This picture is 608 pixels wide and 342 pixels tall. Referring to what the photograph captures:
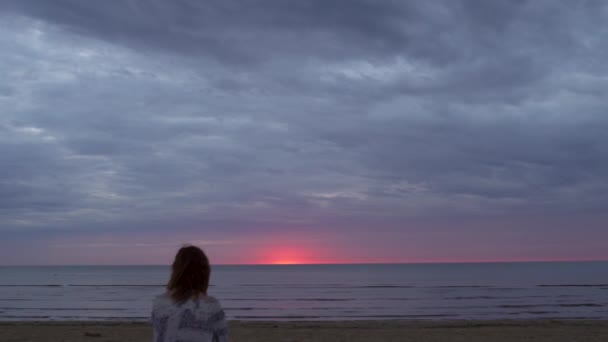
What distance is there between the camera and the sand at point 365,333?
1980 cm

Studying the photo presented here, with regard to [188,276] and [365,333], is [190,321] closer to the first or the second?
[188,276]

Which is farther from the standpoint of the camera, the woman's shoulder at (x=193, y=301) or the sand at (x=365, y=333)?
the sand at (x=365, y=333)

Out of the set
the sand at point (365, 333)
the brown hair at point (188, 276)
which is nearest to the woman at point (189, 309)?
the brown hair at point (188, 276)

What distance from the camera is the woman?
13.1 feet

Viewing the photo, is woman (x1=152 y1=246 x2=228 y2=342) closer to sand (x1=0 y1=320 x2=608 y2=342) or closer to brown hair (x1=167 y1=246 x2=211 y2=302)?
brown hair (x1=167 y1=246 x2=211 y2=302)

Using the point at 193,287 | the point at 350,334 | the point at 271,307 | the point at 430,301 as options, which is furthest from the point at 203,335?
the point at 430,301

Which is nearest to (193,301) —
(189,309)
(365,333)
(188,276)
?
(189,309)

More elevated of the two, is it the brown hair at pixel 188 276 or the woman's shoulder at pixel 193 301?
the brown hair at pixel 188 276

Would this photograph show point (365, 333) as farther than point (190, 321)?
Yes

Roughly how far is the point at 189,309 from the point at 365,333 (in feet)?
61.0

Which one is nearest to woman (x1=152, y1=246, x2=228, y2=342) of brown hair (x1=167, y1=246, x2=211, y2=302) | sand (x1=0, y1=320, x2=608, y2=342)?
brown hair (x1=167, y1=246, x2=211, y2=302)

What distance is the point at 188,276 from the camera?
4.00m

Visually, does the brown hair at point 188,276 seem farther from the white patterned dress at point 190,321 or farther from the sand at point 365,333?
the sand at point 365,333

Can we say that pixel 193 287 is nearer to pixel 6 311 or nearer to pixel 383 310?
pixel 383 310
